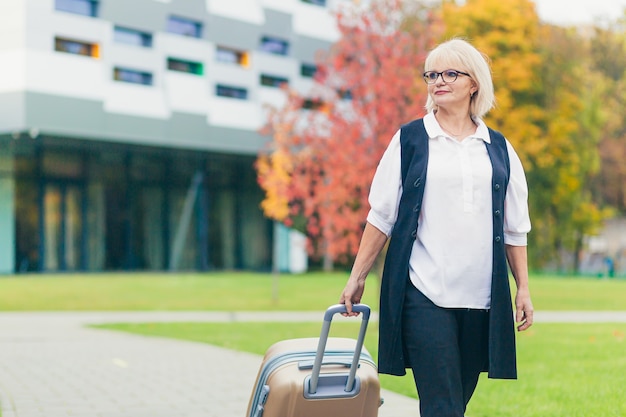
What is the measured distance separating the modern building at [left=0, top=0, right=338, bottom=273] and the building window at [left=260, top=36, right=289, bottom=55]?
A: 0.05m

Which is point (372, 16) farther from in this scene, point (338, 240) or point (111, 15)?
point (111, 15)

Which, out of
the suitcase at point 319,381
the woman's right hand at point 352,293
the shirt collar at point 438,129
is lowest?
the suitcase at point 319,381

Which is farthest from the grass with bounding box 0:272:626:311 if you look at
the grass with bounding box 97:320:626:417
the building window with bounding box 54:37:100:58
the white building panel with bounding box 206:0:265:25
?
the white building panel with bounding box 206:0:265:25

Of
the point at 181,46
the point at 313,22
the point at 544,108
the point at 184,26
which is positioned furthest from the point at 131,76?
the point at 544,108

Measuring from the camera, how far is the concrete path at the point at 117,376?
7.24m

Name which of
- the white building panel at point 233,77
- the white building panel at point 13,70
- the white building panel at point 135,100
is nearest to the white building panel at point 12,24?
the white building panel at point 13,70

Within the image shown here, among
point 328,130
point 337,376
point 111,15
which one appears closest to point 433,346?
point 337,376

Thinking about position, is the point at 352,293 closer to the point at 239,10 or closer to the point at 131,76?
the point at 131,76

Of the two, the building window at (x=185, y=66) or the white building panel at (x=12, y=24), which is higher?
the white building panel at (x=12, y=24)

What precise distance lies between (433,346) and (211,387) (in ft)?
15.7

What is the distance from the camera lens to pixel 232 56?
35.6m

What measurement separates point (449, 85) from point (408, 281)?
2.70ft

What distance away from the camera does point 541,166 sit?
37.0m

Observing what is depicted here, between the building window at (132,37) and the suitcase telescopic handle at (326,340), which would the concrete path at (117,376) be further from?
the building window at (132,37)
